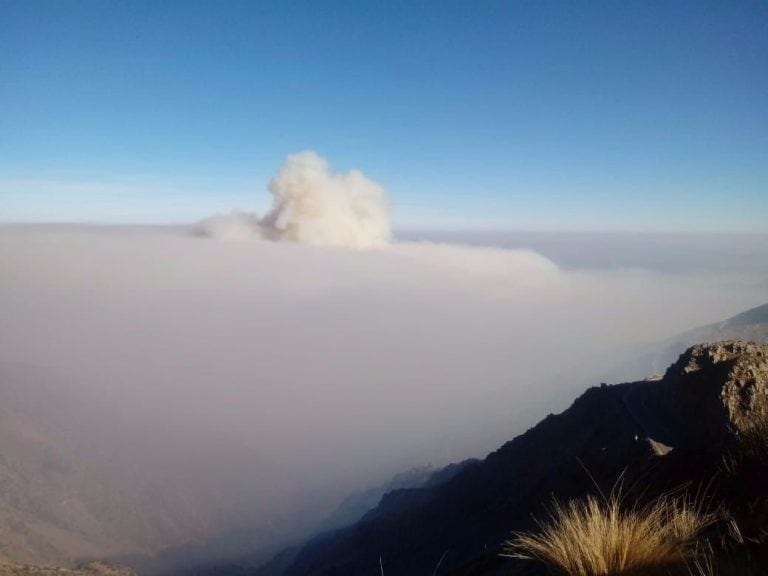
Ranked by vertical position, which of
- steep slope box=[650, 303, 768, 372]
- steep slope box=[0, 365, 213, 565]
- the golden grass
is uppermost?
the golden grass

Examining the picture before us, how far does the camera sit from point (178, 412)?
174250mm

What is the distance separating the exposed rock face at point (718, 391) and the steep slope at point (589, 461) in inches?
0.9

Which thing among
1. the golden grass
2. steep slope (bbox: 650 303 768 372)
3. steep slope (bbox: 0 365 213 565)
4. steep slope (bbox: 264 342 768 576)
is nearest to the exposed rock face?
steep slope (bbox: 264 342 768 576)

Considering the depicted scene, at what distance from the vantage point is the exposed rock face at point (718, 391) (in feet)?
29.4

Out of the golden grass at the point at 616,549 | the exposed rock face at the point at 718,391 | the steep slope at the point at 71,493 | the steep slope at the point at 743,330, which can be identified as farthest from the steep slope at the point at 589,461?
the steep slope at the point at 71,493

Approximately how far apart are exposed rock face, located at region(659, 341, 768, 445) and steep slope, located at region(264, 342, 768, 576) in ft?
0.07

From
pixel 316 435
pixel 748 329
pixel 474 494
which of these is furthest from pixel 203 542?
pixel 748 329

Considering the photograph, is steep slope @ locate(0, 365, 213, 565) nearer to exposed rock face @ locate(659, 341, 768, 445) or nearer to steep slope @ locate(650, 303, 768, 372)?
exposed rock face @ locate(659, 341, 768, 445)

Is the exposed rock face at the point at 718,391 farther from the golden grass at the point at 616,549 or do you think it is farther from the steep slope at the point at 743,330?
the steep slope at the point at 743,330

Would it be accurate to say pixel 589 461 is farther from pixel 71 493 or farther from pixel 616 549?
pixel 71 493

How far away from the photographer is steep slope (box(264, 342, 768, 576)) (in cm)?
904

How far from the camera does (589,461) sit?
46.7 feet

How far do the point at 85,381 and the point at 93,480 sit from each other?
80125 millimetres

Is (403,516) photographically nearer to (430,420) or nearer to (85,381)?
(430,420)
